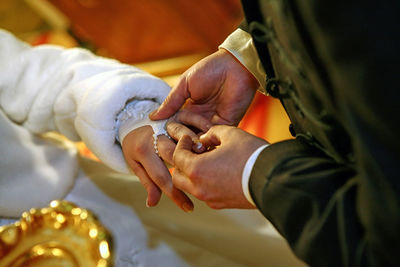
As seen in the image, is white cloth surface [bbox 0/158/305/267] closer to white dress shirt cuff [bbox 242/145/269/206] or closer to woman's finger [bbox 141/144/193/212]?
woman's finger [bbox 141/144/193/212]

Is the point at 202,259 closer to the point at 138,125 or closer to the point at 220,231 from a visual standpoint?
the point at 220,231

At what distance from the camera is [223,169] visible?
48cm

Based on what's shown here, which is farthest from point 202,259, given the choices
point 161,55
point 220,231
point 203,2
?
point 161,55

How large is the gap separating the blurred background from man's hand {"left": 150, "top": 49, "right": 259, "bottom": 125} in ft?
3.02

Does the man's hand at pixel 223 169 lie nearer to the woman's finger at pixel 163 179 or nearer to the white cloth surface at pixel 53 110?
the woman's finger at pixel 163 179

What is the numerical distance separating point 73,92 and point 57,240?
0.98 feet

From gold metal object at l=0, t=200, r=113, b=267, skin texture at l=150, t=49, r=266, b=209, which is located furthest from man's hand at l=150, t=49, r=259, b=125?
gold metal object at l=0, t=200, r=113, b=267

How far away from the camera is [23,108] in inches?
29.6

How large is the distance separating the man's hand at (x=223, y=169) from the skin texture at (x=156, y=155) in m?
0.07

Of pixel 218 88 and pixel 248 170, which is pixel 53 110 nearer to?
pixel 218 88

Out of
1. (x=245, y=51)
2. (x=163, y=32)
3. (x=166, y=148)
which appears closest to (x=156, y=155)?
(x=166, y=148)

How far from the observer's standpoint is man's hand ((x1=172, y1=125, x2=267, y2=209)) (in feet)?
1.57

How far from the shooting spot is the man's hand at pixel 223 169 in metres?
0.48

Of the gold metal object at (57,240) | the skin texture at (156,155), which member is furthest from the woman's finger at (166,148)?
the gold metal object at (57,240)
